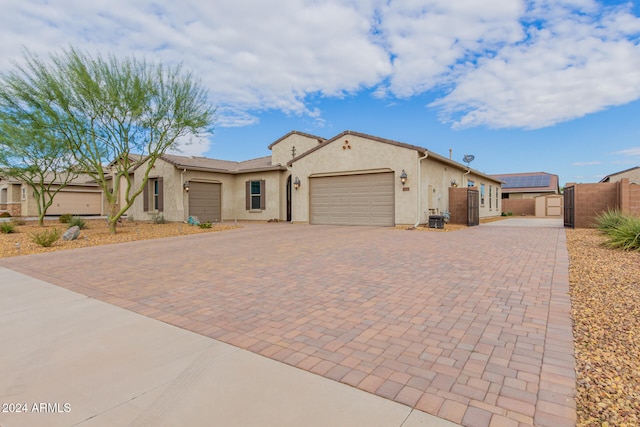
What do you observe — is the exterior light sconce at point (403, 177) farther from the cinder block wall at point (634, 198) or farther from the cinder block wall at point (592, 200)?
the cinder block wall at point (634, 198)

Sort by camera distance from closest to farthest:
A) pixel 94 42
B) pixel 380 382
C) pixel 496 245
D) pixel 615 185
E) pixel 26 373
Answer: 1. pixel 380 382
2. pixel 26 373
3. pixel 496 245
4. pixel 94 42
5. pixel 615 185

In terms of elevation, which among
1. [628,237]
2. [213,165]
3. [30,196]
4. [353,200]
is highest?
[213,165]

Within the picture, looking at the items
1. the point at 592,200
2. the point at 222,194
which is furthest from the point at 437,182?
the point at 222,194

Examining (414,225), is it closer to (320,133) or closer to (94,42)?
(320,133)

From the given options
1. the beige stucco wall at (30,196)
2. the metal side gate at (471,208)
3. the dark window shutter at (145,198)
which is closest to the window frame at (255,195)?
the dark window shutter at (145,198)

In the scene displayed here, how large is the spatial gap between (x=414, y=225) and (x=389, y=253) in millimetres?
6937

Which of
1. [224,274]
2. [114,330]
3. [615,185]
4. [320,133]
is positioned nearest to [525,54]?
[615,185]

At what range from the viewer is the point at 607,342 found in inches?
125

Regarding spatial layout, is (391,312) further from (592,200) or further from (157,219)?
(157,219)

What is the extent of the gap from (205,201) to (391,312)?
18435 millimetres

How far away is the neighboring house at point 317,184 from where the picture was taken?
15.2 m

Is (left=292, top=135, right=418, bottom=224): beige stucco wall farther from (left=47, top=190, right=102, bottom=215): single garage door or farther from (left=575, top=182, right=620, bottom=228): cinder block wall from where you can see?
(left=47, top=190, right=102, bottom=215): single garage door

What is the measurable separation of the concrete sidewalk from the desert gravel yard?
1089 mm

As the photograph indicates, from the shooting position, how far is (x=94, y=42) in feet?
39.3
